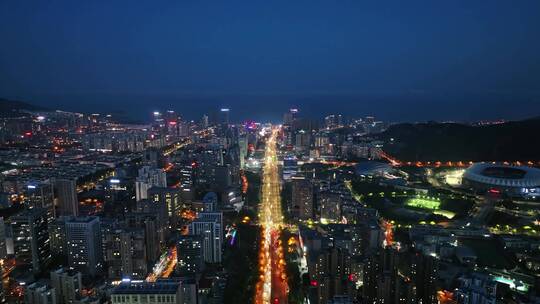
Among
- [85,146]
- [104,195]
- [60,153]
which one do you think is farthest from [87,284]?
[85,146]

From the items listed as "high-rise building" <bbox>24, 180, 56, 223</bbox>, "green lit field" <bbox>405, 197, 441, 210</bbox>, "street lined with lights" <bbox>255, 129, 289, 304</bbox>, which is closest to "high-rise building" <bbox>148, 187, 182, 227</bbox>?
"street lined with lights" <bbox>255, 129, 289, 304</bbox>

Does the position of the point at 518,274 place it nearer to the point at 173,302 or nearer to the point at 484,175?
the point at 173,302

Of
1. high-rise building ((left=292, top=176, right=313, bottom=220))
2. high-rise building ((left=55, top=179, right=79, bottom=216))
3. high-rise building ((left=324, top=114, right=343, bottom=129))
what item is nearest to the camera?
high-rise building ((left=55, top=179, right=79, bottom=216))

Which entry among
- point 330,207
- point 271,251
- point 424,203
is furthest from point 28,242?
point 424,203

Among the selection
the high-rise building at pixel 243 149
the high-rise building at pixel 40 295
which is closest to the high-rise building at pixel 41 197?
the high-rise building at pixel 40 295

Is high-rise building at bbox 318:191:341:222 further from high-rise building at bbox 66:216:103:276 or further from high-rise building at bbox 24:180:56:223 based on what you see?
high-rise building at bbox 24:180:56:223

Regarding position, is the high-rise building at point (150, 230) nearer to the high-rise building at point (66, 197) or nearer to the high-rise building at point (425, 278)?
the high-rise building at point (66, 197)
